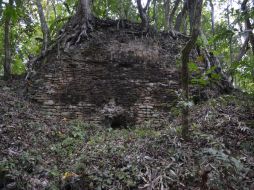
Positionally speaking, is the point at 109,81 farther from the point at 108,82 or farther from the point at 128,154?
the point at 128,154

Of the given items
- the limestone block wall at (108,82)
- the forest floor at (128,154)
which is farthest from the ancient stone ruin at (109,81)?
the forest floor at (128,154)

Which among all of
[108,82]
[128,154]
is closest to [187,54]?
[128,154]

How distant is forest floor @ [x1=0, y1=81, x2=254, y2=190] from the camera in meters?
3.67

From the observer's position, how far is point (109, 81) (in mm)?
7762

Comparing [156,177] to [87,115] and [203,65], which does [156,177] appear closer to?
[87,115]

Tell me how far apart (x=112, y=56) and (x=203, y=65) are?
3053 mm

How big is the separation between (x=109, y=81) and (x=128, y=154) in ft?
11.8

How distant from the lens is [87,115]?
23.6 ft

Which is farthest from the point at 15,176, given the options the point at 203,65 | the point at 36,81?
the point at 203,65

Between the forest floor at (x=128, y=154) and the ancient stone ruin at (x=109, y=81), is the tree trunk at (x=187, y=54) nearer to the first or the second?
the forest floor at (x=128, y=154)

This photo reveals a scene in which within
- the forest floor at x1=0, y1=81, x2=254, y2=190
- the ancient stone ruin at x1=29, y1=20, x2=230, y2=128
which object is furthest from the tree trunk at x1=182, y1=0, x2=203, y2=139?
the ancient stone ruin at x1=29, y1=20, x2=230, y2=128

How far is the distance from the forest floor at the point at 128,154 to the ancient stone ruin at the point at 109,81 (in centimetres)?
97

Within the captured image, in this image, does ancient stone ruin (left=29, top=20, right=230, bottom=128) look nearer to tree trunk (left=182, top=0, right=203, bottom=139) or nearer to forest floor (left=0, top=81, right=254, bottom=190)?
forest floor (left=0, top=81, right=254, bottom=190)

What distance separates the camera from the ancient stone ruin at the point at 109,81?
729cm
